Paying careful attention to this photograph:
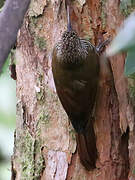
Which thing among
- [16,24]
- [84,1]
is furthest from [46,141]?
[16,24]

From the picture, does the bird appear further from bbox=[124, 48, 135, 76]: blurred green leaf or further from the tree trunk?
bbox=[124, 48, 135, 76]: blurred green leaf

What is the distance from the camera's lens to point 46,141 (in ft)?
7.70

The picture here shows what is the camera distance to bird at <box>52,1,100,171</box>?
2.10 m

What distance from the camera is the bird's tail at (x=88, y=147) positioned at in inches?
86.3

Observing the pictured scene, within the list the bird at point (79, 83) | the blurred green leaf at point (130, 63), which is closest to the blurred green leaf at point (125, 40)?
the blurred green leaf at point (130, 63)

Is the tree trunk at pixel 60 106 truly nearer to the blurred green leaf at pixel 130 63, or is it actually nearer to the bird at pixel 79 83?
the bird at pixel 79 83

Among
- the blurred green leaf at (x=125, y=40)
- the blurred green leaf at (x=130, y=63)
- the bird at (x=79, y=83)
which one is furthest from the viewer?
the bird at (x=79, y=83)

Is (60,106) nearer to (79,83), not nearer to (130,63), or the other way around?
(79,83)

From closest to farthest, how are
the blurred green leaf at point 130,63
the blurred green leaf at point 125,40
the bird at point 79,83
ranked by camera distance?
the blurred green leaf at point 125,40, the blurred green leaf at point 130,63, the bird at point 79,83

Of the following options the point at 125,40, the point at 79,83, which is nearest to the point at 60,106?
the point at 79,83

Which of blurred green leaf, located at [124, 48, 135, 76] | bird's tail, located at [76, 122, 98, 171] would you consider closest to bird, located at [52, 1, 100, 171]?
bird's tail, located at [76, 122, 98, 171]

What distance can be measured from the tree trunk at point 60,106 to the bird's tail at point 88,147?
31mm

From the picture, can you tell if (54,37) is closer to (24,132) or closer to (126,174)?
(24,132)

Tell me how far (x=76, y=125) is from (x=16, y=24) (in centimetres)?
148
